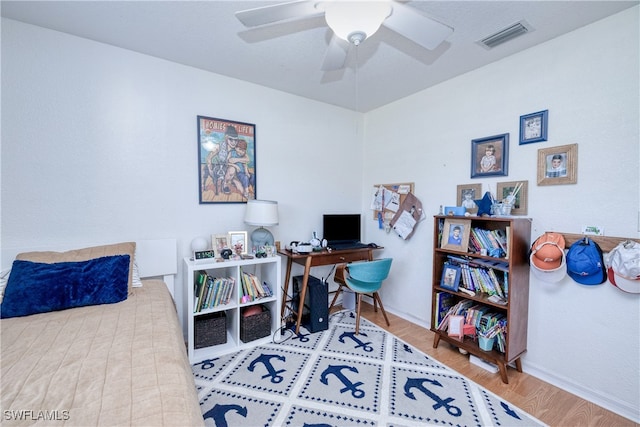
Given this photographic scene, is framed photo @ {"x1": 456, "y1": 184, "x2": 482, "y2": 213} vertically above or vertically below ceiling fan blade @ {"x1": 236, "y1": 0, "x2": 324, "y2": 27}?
below

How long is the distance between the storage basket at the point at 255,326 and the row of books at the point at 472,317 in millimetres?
1525

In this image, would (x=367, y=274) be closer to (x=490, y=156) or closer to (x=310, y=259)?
(x=310, y=259)

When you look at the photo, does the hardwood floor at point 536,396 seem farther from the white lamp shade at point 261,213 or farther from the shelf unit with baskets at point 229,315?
the white lamp shade at point 261,213

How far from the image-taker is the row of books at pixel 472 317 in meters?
2.08

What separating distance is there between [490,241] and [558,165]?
701mm

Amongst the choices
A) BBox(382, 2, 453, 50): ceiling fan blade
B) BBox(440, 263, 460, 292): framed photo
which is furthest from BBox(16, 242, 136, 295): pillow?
BBox(440, 263, 460, 292): framed photo

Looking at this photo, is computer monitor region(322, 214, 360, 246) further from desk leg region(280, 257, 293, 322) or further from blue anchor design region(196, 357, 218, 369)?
blue anchor design region(196, 357, 218, 369)

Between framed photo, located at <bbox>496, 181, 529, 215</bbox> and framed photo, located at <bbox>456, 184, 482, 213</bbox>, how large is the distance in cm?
20

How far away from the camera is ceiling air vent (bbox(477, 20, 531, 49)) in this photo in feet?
6.03

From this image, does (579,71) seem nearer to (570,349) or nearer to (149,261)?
(570,349)

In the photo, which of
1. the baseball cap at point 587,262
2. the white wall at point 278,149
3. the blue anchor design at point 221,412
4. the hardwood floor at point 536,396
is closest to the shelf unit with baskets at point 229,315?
the white wall at point 278,149

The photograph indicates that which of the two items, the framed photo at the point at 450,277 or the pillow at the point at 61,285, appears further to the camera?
the framed photo at the point at 450,277

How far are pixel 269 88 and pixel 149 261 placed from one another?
2036mm

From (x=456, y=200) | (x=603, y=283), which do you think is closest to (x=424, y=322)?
(x=456, y=200)
